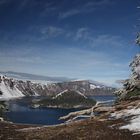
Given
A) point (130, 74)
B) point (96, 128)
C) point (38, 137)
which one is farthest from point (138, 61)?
point (38, 137)

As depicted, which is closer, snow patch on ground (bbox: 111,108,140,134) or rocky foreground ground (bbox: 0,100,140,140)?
rocky foreground ground (bbox: 0,100,140,140)

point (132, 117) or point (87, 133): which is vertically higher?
point (132, 117)

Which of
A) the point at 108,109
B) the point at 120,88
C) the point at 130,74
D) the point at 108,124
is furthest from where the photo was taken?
the point at 120,88

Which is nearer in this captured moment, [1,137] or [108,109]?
[1,137]

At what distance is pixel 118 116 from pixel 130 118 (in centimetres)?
210

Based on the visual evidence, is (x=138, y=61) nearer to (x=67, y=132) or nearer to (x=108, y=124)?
(x=108, y=124)

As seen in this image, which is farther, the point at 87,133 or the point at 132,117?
the point at 132,117

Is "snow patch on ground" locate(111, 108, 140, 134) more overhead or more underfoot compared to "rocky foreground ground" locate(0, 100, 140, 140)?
more overhead

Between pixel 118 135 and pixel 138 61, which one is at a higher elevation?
pixel 138 61

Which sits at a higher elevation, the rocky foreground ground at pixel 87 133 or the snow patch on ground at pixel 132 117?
the snow patch on ground at pixel 132 117

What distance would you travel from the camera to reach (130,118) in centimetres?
2672

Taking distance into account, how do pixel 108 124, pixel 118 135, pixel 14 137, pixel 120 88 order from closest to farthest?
1. pixel 118 135
2. pixel 14 137
3. pixel 108 124
4. pixel 120 88

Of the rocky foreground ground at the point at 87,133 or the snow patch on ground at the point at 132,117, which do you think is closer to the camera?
the rocky foreground ground at the point at 87,133

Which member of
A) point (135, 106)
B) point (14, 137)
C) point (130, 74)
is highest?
point (130, 74)
